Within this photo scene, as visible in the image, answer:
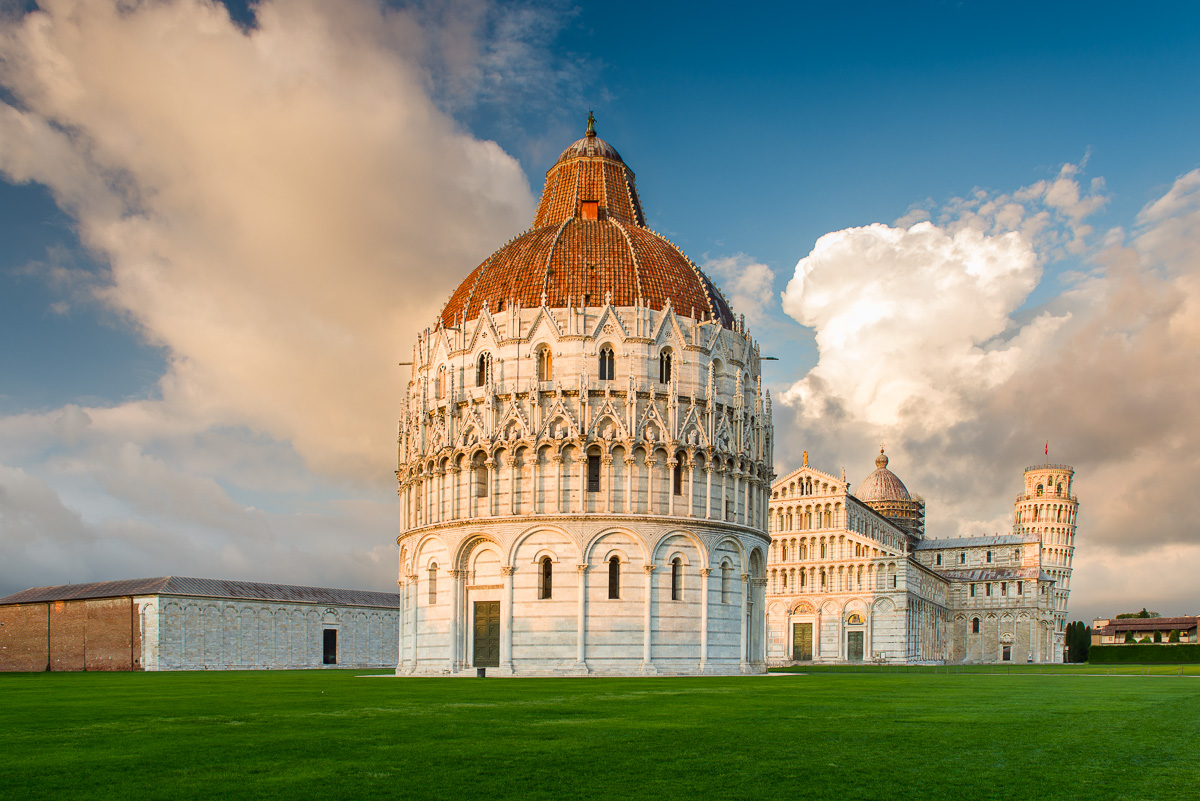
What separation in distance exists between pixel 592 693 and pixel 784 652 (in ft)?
266

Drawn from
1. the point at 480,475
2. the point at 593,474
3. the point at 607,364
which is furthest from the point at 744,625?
the point at 480,475

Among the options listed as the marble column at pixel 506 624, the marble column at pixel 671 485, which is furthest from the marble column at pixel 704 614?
the marble column at pixel 506 624

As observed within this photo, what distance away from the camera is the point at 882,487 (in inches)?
5605

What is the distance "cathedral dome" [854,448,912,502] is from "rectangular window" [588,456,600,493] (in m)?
96.7

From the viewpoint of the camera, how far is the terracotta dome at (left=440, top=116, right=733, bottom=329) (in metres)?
55.5

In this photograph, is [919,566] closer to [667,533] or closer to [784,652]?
[784,652]

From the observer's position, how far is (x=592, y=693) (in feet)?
100

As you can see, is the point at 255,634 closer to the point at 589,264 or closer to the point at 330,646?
the point at 330,646

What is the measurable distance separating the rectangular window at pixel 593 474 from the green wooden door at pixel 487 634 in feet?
24.4

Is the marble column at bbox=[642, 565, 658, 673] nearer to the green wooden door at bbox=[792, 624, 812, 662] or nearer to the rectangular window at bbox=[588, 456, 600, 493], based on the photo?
the rectangular window at bbox=[588, 456, 600, 493]

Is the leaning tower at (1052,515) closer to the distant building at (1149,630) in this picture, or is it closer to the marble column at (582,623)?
the distant building at (1149,630)

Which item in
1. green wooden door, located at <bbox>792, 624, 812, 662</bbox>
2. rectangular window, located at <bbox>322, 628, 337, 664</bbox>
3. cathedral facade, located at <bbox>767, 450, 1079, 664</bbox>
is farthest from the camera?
green wooden door, located at <bbox>792, 624, 812, 662</bbox>

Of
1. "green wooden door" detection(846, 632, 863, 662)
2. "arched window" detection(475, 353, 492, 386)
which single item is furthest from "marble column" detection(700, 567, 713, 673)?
"green wooden door" detection(846, 632, 863, 662)

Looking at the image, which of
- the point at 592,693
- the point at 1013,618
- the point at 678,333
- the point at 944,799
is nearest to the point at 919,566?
the point at 1013,618
